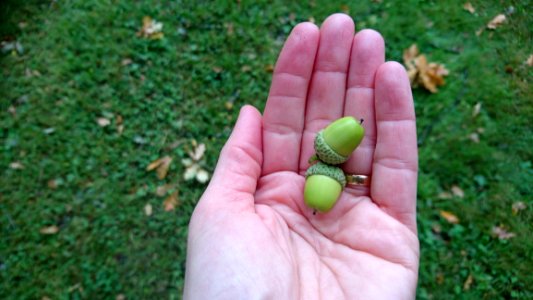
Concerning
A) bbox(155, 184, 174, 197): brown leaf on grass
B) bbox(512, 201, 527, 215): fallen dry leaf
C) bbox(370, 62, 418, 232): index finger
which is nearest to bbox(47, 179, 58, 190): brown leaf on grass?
bbox(155, 184, 174, 197): brown leaf on grass

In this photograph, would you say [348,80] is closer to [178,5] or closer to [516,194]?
[516,194]

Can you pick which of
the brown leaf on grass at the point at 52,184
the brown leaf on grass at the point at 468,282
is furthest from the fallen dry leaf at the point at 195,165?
the brown leaf on grass at the point at 468,282

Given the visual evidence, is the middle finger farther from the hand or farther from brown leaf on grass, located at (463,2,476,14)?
brown leaf on grass, located at (463,2,476,14)

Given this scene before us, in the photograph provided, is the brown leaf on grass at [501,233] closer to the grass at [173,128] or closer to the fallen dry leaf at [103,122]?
the grass at [173,128]

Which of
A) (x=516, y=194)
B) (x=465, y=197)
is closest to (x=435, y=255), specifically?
(x=465, y=197)

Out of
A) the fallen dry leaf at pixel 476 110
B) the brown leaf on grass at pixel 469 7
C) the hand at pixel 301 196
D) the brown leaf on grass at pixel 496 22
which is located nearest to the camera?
the hand at pixel 301 196

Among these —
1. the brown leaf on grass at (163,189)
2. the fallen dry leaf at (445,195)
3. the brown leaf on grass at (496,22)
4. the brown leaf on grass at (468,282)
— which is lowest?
the brown leaf on grass at (468,282)
